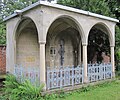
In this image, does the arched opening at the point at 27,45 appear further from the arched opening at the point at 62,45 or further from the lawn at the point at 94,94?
the lawn at the point at 94,94

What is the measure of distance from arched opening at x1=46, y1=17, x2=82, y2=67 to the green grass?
425cm

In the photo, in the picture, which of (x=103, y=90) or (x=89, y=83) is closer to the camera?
(x=103, y=90)

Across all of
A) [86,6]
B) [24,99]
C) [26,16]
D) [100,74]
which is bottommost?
[24,99]

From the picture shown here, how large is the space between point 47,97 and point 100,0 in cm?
940

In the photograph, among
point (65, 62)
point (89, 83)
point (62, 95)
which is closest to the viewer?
point (62, 95)

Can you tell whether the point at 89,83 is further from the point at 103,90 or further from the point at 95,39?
the point at 95,39

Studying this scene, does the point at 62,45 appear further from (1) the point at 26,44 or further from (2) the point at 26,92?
(2) the point at 26,92

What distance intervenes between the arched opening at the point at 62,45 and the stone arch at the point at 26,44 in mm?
1009

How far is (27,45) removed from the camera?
12.4 m

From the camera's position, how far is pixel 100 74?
37.5 ft

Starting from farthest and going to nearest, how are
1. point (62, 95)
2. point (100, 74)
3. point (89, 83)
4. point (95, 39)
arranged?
point (95, 39) → point (100, 74) → point (89, 83) → point (62, 95)

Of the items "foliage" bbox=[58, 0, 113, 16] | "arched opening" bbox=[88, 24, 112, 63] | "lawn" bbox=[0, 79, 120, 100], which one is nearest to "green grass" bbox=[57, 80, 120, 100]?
"lawn" bbox=[0, 79, 120, 100]

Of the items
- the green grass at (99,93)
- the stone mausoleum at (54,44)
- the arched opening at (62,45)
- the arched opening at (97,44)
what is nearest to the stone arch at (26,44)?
the stone mausoleum at (54,44)

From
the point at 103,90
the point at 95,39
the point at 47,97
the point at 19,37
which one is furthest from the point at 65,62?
the point at 47,97
